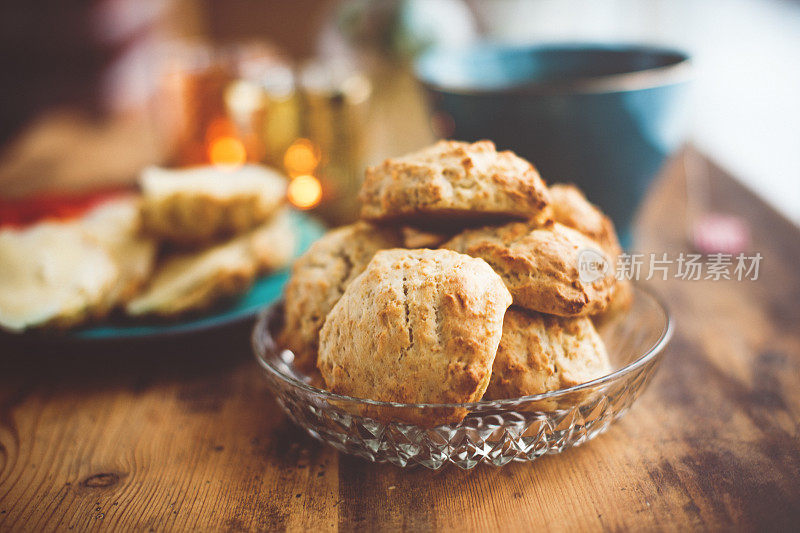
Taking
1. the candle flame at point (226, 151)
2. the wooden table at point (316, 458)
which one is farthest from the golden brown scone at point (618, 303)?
the candle flame at point (226, 151)

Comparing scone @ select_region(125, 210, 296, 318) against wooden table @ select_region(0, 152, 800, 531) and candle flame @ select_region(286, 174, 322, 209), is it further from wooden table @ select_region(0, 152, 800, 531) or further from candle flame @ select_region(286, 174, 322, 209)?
candle flame @ select_region(286, 174, 322, 209)

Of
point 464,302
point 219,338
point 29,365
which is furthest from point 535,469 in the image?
point 29,365

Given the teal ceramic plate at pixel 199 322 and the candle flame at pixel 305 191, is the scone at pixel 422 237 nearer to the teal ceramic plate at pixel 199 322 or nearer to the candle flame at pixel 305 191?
the teal ceramic plate at pixel 199 322

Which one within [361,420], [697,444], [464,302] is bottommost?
[697,444]

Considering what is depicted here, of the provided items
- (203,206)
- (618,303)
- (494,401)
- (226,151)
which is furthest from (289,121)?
(494,401)

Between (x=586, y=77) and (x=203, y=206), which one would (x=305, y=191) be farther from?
(x=586, y=77)

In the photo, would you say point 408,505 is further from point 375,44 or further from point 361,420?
point 375,44
